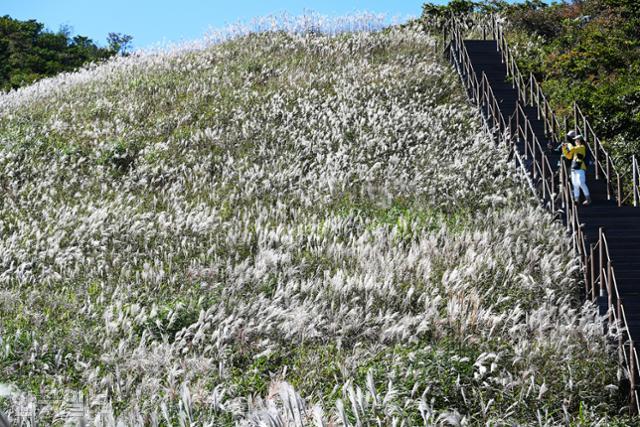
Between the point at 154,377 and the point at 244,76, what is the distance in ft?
53.6

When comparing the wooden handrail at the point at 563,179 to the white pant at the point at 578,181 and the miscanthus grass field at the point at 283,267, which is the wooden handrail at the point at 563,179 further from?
the miscanthus grass field at the point at 283,267

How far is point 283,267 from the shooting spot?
384 inches

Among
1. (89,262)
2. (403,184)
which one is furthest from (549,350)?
(403,184)

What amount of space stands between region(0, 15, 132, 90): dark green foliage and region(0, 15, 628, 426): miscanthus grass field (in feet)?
64.8

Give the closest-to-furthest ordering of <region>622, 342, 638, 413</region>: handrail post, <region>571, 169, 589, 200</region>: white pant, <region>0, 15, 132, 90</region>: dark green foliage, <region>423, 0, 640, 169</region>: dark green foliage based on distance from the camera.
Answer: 1. <region>622, 342, 638, 413</region>: handrail post
2. <region>571, 169, 589, 200</region>: white pant
3. <region>423, 0, 640, 169</region>: dark green foliage
4. <region>0, 15, 132, 90</region>: dark green foliage

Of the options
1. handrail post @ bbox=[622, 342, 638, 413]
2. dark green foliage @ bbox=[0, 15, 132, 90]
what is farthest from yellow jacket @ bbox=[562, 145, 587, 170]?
dark green foliage @ bbox=[0, 15, 132, 90]

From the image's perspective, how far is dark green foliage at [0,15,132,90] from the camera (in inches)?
1538

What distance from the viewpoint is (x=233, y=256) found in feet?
34.5

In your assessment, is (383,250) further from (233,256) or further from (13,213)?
(13,213)

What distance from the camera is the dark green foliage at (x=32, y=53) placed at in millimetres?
39062

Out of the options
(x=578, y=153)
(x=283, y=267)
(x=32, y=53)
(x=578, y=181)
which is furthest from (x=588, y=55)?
(x=32, y=53)

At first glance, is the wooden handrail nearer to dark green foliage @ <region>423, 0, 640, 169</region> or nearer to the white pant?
the white pant

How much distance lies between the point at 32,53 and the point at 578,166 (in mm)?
35885

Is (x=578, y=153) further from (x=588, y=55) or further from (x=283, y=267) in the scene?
(x=588, y=55)
